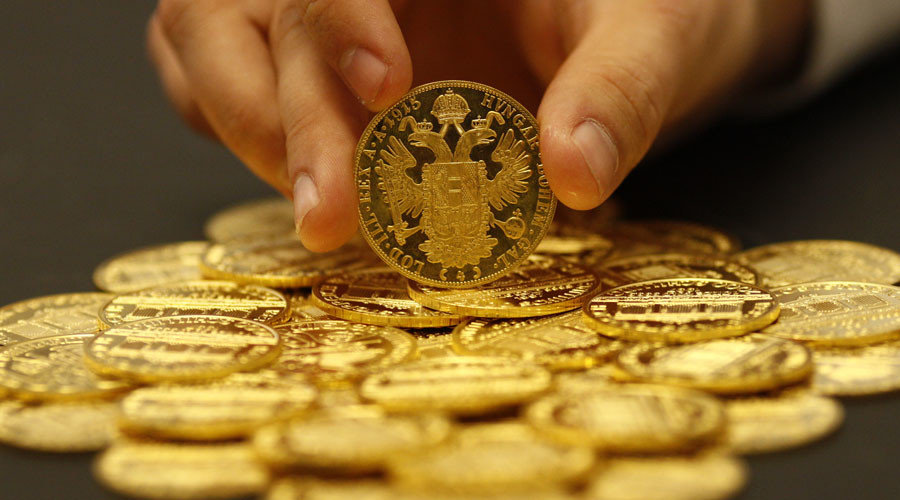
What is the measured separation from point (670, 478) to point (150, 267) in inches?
54.9

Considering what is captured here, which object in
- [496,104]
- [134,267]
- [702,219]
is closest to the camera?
[496,104]

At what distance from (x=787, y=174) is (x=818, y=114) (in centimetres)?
67

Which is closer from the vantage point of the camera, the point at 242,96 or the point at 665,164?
the point at 242,96

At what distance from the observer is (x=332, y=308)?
1.70 metres

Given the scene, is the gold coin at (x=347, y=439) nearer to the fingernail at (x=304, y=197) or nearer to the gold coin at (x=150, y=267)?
the fingernail at (x=304, y=197)

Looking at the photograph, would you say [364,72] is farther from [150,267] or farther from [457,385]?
[150,267]

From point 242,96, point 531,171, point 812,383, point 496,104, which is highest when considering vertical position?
point 242,96

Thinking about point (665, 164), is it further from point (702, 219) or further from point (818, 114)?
point (818, 114)

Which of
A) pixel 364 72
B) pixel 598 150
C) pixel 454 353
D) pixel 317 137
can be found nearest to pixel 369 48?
pixel 364 72

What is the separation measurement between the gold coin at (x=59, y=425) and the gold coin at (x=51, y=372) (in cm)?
2

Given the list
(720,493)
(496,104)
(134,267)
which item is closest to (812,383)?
(720,493)

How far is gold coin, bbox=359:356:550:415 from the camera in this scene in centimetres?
129

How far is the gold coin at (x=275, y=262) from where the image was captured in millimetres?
1897

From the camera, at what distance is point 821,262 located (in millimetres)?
1950
